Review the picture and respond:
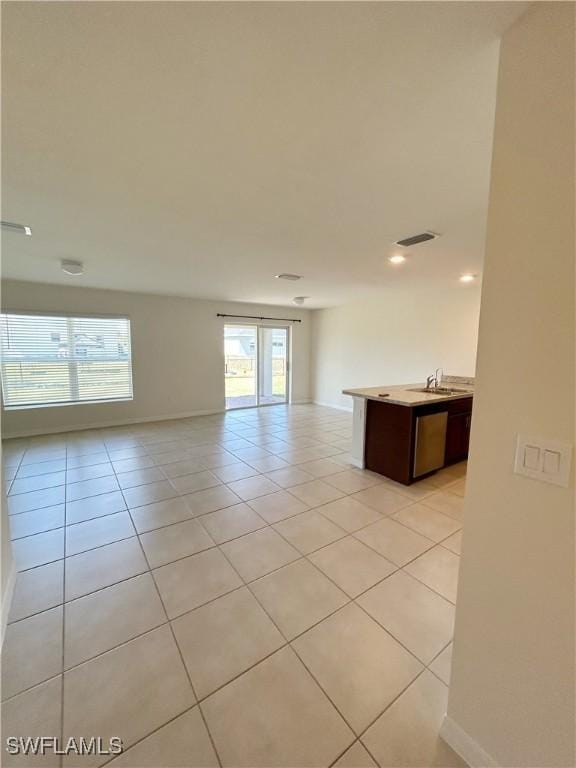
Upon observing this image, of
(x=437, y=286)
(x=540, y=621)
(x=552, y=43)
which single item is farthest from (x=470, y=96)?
(x=437, y=286)

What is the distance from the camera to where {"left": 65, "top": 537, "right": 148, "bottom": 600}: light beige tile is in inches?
72.3

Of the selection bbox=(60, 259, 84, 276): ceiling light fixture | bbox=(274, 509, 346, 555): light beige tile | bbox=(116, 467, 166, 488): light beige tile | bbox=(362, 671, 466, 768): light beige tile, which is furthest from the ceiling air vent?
bbox=(60, 259, 84, 276): ceiling light fixture

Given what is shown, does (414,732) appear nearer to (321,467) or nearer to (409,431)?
(409,431)

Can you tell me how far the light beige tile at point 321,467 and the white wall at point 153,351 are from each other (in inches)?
133

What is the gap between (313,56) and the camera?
1051mm

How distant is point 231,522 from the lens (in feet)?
8.16

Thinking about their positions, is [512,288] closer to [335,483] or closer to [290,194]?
[290,194]

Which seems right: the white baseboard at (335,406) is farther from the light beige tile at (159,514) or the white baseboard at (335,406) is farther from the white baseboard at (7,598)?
the white baseboard at (7,598)

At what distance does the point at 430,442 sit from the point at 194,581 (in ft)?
8.56

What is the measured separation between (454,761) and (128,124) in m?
2.82

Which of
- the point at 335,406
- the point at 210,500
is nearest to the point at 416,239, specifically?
the point at 210,500

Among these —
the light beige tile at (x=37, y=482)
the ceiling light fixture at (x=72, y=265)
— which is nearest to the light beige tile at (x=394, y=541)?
the light beige tile at (x=37, y=482)

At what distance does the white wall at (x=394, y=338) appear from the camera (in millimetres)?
4766

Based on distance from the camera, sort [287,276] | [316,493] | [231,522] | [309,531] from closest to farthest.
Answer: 1. [309,531]
2. [231,522]
3. [316,493]
4. [287,276]
